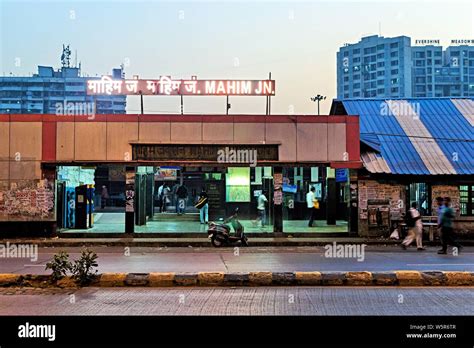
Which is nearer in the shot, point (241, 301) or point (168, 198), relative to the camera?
point (241, 301)

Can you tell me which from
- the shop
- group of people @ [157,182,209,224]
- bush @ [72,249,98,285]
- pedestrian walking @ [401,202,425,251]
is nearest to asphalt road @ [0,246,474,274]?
pedestrian walking @ [401,202,425,251]

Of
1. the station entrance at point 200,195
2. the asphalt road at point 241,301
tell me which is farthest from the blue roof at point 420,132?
the asphalt road at point 241,301

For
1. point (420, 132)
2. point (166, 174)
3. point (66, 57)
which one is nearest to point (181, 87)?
point (166, 174)

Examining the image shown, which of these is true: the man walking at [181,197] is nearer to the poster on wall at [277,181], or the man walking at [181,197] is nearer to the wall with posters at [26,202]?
the poster on wall at [277,181]

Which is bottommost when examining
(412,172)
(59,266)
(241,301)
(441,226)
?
(241,301)

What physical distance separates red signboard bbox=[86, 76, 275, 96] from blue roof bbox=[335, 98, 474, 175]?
4.75 meters

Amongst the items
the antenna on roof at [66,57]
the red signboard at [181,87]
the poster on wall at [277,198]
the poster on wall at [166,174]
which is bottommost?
the poster on wall at [277,198]

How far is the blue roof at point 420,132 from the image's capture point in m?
21.4

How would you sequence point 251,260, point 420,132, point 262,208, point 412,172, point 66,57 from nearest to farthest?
point 251,260
point 412,172
point 420,132
point 262,208
point 66,57

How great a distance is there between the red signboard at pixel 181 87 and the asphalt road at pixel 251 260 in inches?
257

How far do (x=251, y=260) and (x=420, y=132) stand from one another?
11.6m

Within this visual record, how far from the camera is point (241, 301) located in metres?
9.52

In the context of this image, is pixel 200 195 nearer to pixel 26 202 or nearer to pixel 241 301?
pixel 26 202

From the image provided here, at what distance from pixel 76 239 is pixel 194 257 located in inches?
257
